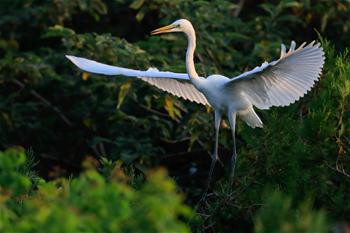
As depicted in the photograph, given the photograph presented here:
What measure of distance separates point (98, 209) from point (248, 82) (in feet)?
8.69

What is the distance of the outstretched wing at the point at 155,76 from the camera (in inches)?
255

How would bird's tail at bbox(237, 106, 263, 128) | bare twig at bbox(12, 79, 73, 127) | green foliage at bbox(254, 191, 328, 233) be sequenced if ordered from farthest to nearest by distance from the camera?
bare twig at bbox(12, 79, 73, 127) → bird's tail at bbox(237, 106, 263, 128) → green foliage at bbox(254, 191, 328, 233)

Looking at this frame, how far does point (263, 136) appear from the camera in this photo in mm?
5652

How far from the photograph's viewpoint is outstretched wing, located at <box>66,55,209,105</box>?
6465mm

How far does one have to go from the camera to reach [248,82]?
6.04 m

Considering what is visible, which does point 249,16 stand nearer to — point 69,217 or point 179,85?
point 179,85

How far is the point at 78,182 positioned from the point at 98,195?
240 mm

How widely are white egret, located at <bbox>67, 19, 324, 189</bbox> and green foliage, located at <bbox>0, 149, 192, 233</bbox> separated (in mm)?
2054

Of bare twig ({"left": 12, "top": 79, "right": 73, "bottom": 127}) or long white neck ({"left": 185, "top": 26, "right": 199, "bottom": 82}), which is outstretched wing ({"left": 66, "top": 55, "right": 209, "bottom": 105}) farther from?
bare twig ({"left": 12, "top": 79, "right": 73, "bottom": 127})

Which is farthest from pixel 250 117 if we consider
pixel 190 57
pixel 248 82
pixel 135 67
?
pixel 135 67

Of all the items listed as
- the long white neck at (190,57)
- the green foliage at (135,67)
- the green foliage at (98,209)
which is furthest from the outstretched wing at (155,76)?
the green foliage at (98,209)

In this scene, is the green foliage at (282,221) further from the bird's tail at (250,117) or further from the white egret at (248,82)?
the bird's tail at (250,117)

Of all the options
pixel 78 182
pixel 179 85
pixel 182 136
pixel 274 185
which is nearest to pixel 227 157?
pixel 182 136

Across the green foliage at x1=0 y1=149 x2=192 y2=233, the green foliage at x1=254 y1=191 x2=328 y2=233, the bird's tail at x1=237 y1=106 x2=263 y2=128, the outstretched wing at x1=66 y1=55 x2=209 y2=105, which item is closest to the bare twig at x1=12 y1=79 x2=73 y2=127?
the outstretched wing at x1=66 y1=55 x2=209 y2=105
